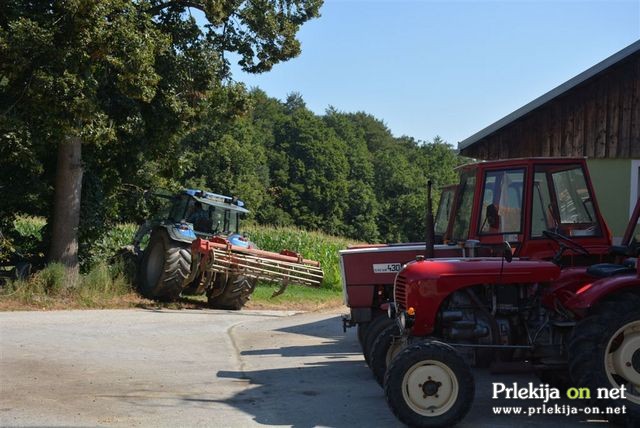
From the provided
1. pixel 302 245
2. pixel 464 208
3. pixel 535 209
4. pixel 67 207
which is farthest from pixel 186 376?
pixel 302 245

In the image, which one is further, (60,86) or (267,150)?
(267,150)

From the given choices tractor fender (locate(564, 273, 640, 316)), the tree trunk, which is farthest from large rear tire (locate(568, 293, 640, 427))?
the tree trunk

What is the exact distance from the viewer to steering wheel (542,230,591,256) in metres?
8.23

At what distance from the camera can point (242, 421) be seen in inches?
288

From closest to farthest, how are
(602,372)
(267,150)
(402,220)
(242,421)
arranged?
(602,372) → (242,421) → (267,150) → (402,220)

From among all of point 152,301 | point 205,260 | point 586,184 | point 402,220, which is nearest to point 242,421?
point 586,184

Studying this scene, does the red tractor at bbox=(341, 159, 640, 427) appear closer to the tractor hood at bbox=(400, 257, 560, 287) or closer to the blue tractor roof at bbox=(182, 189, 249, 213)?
the tractor hood at bbox=(400, 257, 560, 287)

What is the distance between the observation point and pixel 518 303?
7.52 meters

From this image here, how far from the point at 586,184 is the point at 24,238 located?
1316 centimetres

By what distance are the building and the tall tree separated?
698cm

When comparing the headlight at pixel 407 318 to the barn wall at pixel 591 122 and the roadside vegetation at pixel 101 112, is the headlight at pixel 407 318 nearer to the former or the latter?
the barn wall at pixel 591 122

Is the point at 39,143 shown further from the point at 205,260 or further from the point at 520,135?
the point at 520,135

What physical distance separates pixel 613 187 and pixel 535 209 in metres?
4.69

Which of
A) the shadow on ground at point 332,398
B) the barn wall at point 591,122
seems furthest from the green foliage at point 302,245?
the shadow on ground at point 332,398
